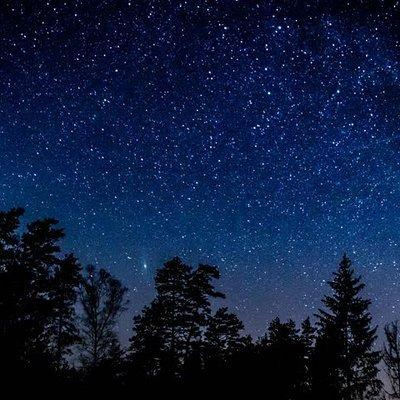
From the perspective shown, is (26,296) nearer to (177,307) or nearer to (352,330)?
(177,307)

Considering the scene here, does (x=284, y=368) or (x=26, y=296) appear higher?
(x=26, y=296)

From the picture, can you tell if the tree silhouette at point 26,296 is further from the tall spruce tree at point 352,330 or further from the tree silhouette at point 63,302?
the tall spruce tree at point 352,330

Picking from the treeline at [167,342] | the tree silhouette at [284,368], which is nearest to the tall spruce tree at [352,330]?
the treeline at [167,342]

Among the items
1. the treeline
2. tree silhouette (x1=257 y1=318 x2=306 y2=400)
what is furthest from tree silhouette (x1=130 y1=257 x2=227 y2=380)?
tree silhouette (x1=257 y1=318 x2=306 y2=400)

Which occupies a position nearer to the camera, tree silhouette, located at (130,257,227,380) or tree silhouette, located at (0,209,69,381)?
tree silhouette, located at (0,209,69,381)

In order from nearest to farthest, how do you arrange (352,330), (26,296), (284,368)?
(284,368)
(26,296)
(352,330)

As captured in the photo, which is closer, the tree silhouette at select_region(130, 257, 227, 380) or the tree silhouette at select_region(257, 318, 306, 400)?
the tree silhouette at select_region(257, 318, 306, 400)

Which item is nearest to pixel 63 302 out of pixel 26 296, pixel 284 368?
pixel 26 296

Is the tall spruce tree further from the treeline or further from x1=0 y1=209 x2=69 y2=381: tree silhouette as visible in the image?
x1=0 y1=209 x2=69 y2=381: tree silhouette

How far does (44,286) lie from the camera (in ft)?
63.4

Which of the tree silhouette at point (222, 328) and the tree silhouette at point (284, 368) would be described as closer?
the tree silhouette at point (284, 368)

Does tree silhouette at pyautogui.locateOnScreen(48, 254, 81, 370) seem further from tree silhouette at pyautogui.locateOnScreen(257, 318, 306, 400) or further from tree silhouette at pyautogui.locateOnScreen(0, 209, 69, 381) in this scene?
tree silhouette at pyautogui.locateOnScreen(257, 318, 306, 400)

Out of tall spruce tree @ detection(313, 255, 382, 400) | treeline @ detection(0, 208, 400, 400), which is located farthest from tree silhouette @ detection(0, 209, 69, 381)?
tall spruce tree @ detection(313, 255, 382, 400)

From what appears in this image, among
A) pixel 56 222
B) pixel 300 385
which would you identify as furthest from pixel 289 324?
pixel 56 222
